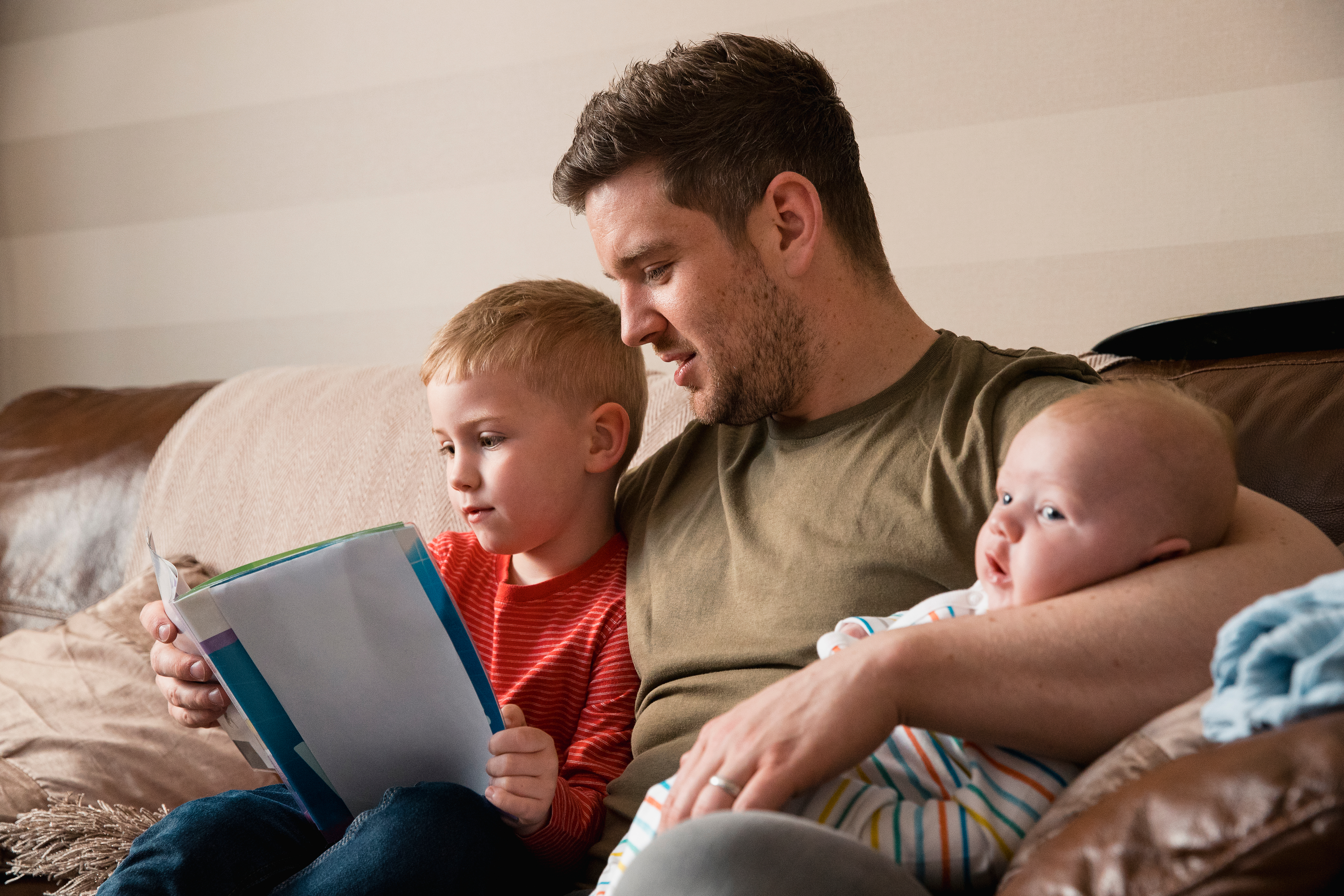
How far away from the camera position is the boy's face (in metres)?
1.25

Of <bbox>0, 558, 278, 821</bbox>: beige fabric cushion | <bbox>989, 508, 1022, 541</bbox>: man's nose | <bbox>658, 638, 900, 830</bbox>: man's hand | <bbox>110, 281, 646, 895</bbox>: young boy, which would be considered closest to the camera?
<bbox>658, 638, 900, 830</bbox>: man's hand

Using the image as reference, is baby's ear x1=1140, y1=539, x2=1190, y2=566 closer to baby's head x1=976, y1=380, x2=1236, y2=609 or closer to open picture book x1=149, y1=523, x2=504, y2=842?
baby's head x1=976, y1=380, x2=1236, y2=609

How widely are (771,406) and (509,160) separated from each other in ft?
4.38

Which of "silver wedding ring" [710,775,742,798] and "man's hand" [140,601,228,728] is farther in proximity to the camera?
"man's hand" [140,601,228,728]

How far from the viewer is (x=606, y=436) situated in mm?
1345

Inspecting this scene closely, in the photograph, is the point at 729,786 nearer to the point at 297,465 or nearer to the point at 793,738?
the point at 793,738

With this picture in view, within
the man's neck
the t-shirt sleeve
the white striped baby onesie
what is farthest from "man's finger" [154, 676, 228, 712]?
the man's neck

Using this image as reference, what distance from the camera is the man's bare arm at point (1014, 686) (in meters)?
0.77

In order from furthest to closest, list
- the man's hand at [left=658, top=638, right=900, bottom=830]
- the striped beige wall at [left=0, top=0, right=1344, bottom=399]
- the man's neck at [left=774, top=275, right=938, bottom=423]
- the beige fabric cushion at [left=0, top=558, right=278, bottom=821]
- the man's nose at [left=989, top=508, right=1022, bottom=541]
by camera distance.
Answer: the striped beige wall at [left=0, top=0, right=1344, bottom=399], the beige fabric cushion at [left=0, top=558, right=278, bottom=821], the man's neck at [left=774, top=275, right=938, bottom=423], the man's nose at [left=989, top=508, right=1022, bottom=541], the man's hand at [left=658, top=638, right=900, bottom=830]

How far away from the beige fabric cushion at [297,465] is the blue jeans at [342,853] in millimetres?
630

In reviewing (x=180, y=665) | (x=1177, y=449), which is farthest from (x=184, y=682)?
(x=1177, y=449)

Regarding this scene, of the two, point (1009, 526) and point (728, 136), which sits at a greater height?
point (728, 136)

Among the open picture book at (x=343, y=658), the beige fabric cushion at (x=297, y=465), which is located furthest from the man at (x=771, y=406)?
the beige fabric cushion at (x=297, y=465)

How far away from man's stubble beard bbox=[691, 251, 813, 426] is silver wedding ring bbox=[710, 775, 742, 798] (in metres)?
0.55
